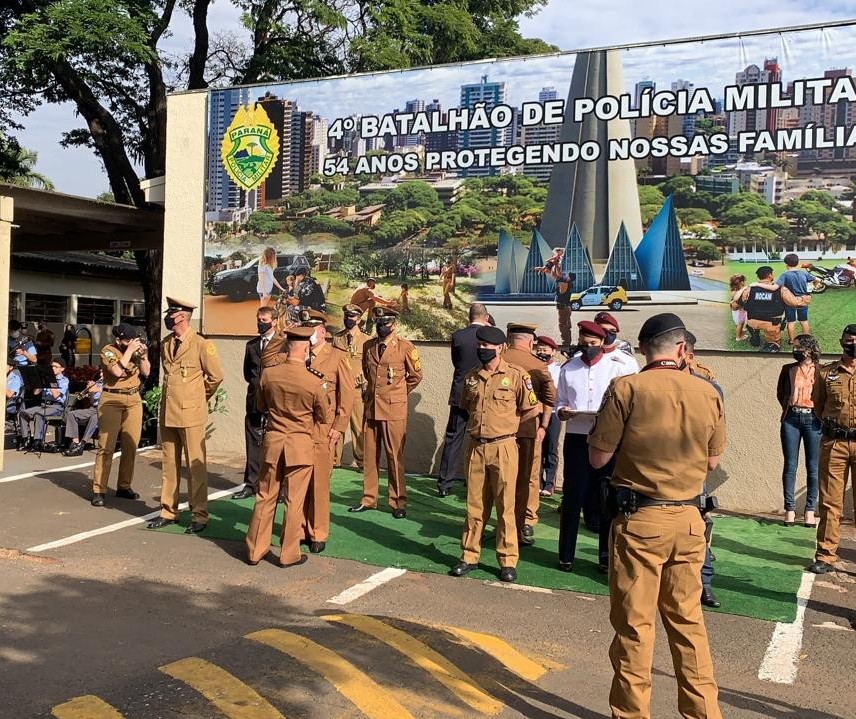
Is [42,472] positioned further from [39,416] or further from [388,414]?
[388,414]

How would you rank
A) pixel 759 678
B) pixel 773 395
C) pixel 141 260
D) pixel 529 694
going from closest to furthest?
pixel 529 694 → pixel 759 678 → pixel 773 395 → pixel 141 260

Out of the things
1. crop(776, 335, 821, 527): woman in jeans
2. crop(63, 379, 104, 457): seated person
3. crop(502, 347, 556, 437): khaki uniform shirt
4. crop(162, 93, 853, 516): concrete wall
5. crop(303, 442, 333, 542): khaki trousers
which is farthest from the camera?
crop(63, 379, 104, 457): seated person

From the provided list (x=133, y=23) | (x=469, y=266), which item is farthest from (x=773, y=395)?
(x=133, y=23)

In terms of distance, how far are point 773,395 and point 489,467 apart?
4432mm

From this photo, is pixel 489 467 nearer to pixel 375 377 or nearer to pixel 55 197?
pixel 375 377

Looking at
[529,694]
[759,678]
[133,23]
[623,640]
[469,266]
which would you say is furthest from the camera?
[133,23]

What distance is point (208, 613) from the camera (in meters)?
6.14

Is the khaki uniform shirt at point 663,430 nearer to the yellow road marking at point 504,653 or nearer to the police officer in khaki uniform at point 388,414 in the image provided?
the yellow road marking at point 504,653

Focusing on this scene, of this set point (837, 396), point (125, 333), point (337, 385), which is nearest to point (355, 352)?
point (125, 333)

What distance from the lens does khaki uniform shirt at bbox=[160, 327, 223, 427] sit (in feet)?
27.9

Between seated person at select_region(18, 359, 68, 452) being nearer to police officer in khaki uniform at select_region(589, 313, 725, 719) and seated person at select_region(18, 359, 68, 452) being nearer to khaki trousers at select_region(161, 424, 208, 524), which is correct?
khaki trousers at select_region(161, 424, 208, 524)

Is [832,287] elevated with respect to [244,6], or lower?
lower

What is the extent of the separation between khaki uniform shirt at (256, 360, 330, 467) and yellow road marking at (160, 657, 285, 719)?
234cm

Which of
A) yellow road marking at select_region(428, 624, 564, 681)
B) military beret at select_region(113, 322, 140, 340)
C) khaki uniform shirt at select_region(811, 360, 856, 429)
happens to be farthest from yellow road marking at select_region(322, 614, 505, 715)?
military beret at select_region(113, 322, 140, 340)
